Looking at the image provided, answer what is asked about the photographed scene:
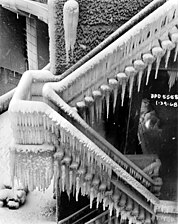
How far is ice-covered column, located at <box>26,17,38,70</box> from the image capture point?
54.2 feet

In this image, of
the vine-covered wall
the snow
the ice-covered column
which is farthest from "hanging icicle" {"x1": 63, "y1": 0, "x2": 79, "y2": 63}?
the ice-covered column

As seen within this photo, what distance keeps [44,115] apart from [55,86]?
701 mm

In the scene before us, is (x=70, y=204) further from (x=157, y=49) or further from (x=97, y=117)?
(x=157, y=49)

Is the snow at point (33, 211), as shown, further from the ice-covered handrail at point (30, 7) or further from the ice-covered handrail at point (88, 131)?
the ice-covered handrail at point (30, 7)

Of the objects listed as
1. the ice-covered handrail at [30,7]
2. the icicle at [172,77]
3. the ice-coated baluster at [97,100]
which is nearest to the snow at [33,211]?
the ice-coated baluster at [97,100]

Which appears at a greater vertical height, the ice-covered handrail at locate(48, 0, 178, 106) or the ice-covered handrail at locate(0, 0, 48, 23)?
the ice-covered handrail at locate(0, 0, 48, 23)

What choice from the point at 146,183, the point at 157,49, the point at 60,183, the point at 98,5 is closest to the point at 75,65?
the point at 98,5

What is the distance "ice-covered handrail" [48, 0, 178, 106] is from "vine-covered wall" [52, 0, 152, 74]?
77 cm

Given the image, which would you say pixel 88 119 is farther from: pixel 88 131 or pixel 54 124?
pixel 54 124

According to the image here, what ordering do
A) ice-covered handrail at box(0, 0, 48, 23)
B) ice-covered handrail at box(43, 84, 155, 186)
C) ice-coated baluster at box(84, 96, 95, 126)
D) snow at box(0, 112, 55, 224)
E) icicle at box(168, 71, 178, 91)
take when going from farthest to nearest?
1. ice-covered handrail at box(0, 0, 48, 23)
2. snow at box(0, 112, 55, 224)
3. icicle at box(168, 71, 178, 91)
4. ice-coated baluster at box(84, 96, 95, 126)
5. ice-covered handrail at box(43, 84, 155, 186)

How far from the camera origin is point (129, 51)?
284 inches

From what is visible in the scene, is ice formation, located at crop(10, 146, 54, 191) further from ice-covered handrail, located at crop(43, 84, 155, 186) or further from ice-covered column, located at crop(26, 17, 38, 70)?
ice-covered column, located at crop(26, 17, 38, 70)

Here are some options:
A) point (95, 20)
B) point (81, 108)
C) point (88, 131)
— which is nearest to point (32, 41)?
point (95, 20)

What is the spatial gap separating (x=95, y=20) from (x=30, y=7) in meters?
7.78
